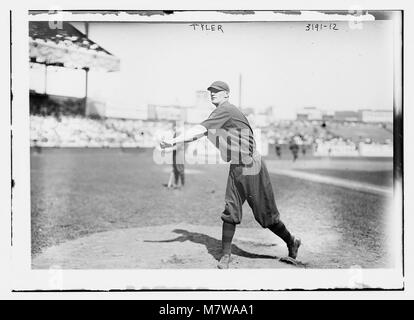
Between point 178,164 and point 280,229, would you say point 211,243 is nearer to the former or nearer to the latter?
point 280,229

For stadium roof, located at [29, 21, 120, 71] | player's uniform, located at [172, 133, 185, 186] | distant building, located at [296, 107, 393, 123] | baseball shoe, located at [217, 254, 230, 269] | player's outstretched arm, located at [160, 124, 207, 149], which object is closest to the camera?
player's outstretched arm, located at [160, 124, 207, 149]

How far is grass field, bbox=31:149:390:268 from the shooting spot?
4719mm

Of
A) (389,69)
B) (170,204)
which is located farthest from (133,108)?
(389,69)

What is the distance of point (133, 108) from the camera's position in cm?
586

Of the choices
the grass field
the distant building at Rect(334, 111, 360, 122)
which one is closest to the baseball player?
the grass field

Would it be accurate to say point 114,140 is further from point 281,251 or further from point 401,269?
point 401,269

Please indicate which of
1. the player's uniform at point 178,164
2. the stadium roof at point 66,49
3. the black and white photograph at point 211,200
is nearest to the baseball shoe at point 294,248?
the black and white photograph at point 211,200

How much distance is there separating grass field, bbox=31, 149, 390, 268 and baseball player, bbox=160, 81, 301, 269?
0.61 m

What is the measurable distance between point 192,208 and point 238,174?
7.28 feet

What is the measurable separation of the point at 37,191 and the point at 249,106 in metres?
3.49

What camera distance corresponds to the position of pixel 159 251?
4.53 meters

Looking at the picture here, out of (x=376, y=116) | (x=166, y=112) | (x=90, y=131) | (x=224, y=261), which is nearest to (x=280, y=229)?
(x=224, y=261)

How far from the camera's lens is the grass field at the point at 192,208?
472 centimetres

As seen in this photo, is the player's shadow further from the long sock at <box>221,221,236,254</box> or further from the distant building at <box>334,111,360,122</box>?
the distant building at <box>334,111,360,122</box>
